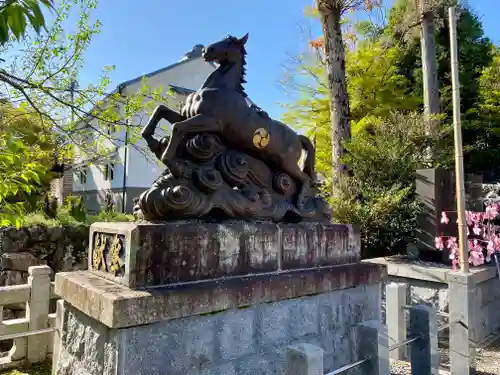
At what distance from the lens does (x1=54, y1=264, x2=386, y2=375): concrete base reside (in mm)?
2209

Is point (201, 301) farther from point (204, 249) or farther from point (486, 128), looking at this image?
point (486, 128)

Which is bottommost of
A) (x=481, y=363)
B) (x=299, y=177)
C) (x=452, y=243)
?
(x=481, y=363)

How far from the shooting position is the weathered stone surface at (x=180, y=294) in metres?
2.16

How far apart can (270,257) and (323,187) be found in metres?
6.47

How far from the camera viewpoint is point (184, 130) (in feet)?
9.34

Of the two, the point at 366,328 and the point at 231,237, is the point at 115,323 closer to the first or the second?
the point at 231,237

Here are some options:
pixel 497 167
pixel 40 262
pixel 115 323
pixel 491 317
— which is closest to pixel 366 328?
pixel 115 323

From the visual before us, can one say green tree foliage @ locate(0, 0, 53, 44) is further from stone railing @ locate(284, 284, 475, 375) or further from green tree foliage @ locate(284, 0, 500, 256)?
green tree foliage @ locate(284, 0, 500, 256)

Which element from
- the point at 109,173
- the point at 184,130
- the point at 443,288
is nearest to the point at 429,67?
the point at 443,288

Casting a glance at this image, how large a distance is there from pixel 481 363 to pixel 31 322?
19.2 feet

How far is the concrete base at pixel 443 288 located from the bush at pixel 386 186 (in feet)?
3.35

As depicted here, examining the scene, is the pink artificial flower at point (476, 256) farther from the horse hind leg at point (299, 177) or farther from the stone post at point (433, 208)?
the horse hind leg at point (299, 177)

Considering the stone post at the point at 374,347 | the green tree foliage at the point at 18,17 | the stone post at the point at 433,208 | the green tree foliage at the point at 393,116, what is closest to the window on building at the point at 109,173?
the green tree foliage at the point at 393,116

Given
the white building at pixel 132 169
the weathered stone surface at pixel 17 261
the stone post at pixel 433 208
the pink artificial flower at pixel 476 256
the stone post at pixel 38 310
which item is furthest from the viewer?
the white building at pixel 132 169
